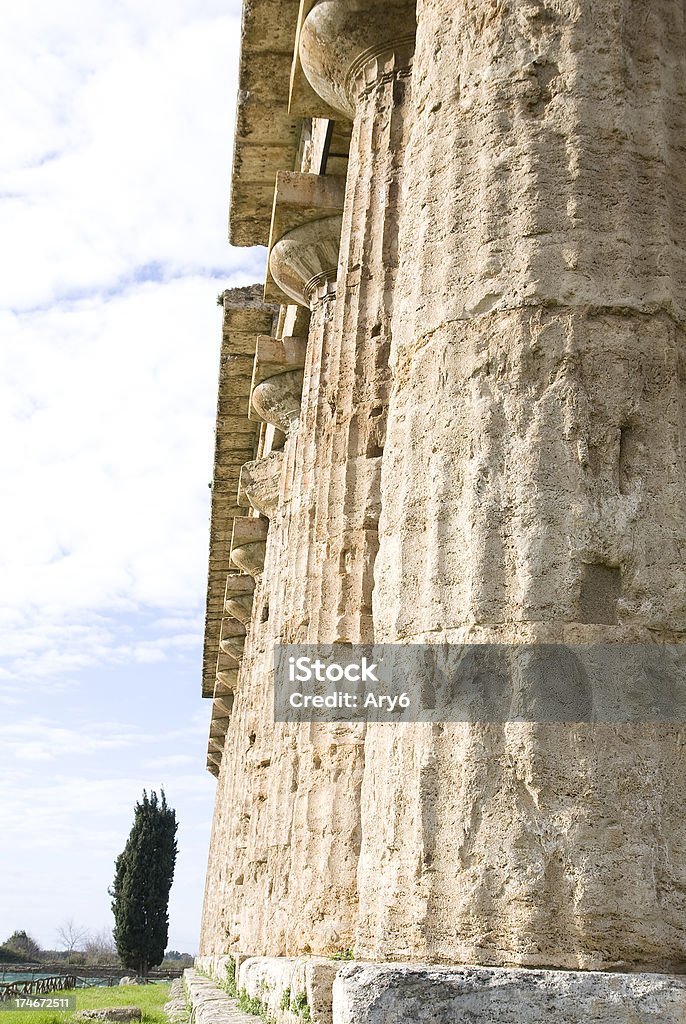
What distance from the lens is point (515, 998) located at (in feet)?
9.62

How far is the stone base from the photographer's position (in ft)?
9.49

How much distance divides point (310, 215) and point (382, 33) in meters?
2.03

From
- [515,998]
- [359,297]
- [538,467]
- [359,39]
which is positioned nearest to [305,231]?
[359,39]

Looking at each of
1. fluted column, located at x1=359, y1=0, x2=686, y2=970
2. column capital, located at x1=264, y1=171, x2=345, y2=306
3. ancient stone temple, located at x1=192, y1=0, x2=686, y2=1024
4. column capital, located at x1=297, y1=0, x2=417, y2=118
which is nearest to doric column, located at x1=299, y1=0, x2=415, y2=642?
column capital, located at x1=297, y1=0, x2=417, y2=118

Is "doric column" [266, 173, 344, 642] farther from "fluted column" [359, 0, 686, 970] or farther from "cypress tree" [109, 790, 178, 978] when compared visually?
"cypress tree" [109, 790, 178, 978]

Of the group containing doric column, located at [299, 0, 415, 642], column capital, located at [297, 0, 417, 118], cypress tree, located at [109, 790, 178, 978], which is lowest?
cypress tree, located at [109, 790, 178, 978]

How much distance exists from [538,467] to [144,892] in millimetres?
55063

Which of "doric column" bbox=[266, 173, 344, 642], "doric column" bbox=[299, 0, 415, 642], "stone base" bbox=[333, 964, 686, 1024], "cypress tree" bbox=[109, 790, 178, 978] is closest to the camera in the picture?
"stone base" bbox=[333, 964, 686, 1024]

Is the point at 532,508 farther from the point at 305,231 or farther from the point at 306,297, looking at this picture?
the point at 306,297

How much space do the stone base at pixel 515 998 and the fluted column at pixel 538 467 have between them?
117 mm

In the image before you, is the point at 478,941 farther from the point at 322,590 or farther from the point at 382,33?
the point at 382,33

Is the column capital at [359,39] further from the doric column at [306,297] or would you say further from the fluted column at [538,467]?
the fluted column at [538,467]

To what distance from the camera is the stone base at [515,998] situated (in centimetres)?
289

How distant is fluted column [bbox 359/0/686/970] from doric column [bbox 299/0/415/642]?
2.69 metres
